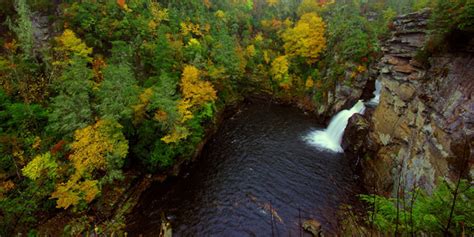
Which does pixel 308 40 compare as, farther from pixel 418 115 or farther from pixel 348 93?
pixel 418 115

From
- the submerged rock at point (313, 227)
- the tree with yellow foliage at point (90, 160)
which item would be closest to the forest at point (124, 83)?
the tree with yellow foliage at point (90, 160)

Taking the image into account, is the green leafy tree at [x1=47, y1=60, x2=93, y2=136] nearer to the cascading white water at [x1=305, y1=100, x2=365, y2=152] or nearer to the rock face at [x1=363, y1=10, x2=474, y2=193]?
the rock face at [x1=363, y1=10, x2=474, y2=193]

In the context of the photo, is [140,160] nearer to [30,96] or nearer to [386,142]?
[30,96]

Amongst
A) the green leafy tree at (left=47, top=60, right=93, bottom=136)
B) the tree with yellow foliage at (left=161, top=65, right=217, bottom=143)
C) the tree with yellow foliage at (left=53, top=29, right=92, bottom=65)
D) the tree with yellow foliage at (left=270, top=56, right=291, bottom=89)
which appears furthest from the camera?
the tree with yellow foliage at (left=270, top=56, right=291, bottom=89)

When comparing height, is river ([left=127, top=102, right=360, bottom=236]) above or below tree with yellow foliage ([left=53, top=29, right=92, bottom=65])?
below

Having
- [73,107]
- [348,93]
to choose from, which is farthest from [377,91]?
[73,107]

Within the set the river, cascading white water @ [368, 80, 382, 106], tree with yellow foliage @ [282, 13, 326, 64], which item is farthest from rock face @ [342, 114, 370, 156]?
tree with yellow foliage @ [282, 13, 326, 64]

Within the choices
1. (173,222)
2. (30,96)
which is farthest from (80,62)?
(173,222)

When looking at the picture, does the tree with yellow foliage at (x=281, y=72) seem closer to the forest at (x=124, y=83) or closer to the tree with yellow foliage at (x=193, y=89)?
the forest at (x=124, y=83)
